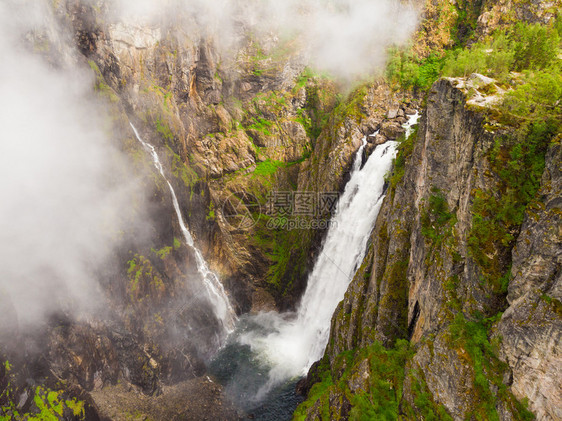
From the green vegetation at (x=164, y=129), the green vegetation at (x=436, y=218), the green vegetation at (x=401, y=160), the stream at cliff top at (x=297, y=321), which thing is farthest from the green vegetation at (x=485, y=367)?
Result: the green vegetation at (x=164, y=129)

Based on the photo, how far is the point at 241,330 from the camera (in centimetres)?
3872

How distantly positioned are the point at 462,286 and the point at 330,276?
2106 centimetres

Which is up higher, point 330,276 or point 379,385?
point 330,276

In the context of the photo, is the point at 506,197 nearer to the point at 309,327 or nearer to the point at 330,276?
the point at 330,276

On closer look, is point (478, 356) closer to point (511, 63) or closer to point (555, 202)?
point (555, 202)

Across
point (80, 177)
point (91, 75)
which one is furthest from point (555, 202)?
point (91, 75)

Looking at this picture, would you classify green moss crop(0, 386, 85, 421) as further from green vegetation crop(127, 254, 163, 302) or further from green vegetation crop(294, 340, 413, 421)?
green vegetation crop(294, 340, 413, 421)

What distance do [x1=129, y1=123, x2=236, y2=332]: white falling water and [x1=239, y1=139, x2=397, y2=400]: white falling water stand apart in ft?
11.3

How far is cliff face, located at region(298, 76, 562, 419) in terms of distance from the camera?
1004cm

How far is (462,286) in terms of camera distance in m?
13.6

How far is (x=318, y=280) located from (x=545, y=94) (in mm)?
27721

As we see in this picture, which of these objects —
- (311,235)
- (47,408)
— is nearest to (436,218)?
(311,235)

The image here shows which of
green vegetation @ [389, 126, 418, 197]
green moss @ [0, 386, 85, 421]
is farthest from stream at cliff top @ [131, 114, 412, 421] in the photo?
green moss @ [0, 386, 85, 421]

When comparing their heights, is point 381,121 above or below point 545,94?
above
